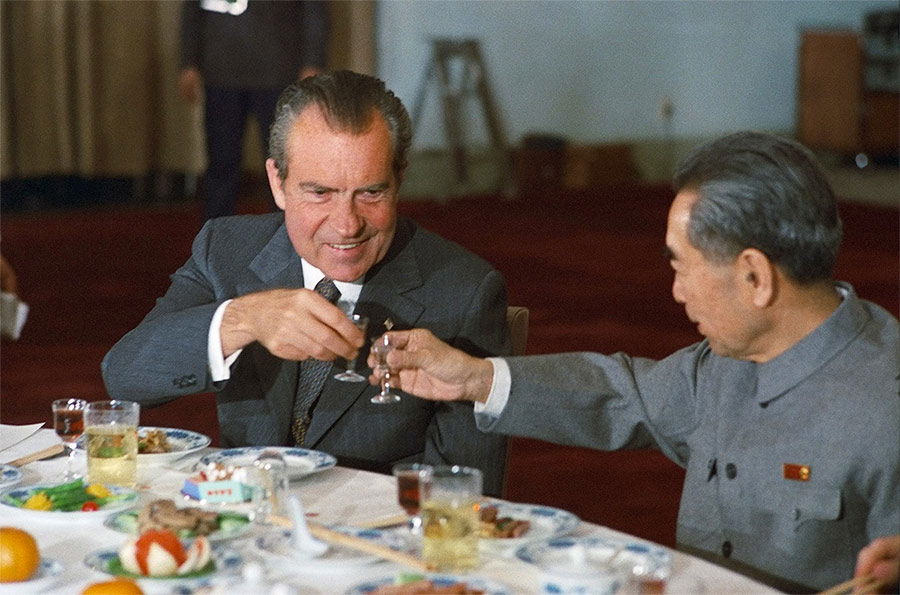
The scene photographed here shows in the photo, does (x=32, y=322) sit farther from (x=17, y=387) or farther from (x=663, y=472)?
(x=663, y=472)

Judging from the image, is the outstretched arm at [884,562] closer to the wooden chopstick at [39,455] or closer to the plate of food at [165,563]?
the plate of food at [165,563]

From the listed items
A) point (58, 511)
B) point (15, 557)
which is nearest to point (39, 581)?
point (15, 557)

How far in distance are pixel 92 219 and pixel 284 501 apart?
7913 millimetres

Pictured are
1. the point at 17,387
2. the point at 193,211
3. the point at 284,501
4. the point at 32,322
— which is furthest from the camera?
the point at 193,211

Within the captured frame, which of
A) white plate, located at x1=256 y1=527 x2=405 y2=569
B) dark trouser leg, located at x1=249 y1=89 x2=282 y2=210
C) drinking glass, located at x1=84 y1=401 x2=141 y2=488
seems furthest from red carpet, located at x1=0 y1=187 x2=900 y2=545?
white plate, located at x1=256 y1=527 x2=405 y2=569

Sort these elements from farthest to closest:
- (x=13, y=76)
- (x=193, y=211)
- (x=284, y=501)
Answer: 1. (x=193, y=211)
2. (x=13, y=76)
3. (x=284, y=501)

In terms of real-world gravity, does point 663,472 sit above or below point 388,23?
below

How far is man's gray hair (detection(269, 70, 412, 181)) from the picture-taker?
2.62m

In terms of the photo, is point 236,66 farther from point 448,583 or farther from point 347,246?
point 448,583

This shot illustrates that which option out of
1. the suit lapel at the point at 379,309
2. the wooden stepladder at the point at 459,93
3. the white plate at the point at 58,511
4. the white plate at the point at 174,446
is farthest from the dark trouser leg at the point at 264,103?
the white plate at the point at 58,511

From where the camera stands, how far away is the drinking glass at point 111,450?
222 cm

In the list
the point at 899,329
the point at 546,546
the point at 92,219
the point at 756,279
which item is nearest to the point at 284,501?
the point at 546,546

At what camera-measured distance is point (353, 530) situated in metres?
1.93

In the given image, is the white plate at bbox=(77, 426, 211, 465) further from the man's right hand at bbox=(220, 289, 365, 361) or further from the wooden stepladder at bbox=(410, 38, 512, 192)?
the wooden stepladder at bbox=(410, 38, 512, 192)
